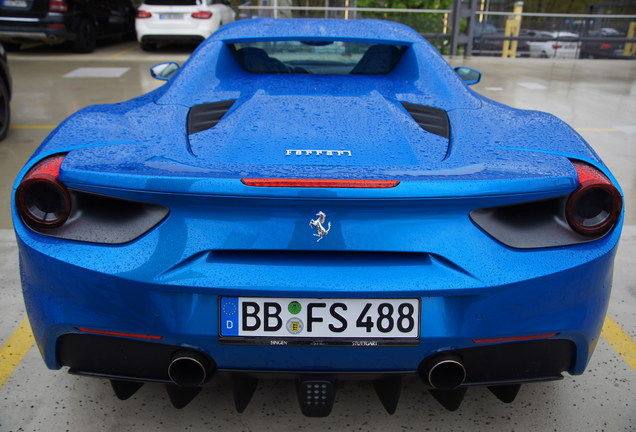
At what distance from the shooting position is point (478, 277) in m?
1.59

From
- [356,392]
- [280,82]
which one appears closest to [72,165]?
[280,82]

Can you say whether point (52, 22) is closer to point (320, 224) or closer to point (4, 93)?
point (4, 93)

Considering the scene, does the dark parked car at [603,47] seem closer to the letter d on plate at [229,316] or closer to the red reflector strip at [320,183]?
the red reflector strip at [320,183]

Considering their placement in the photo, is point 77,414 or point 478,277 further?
point 77,414

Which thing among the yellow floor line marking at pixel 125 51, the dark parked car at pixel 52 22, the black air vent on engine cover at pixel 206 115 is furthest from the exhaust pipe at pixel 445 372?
the yellow floor line marking at pixel 125 51

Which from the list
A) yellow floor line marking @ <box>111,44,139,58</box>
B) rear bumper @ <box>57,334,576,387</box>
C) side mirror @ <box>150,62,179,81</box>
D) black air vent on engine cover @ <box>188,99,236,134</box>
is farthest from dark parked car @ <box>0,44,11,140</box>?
yellow floor line marking @ <box>111,44,139,58</box>

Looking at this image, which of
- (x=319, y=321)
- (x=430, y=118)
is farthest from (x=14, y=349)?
(x=430, y=118)

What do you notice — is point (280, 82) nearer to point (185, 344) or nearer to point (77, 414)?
point (185, 344)

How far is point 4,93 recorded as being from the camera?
5562 mm

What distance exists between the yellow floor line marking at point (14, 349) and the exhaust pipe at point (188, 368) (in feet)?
3.23

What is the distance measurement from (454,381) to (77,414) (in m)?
1.30

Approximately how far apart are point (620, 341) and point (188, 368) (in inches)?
76.6

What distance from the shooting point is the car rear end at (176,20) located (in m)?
12.7

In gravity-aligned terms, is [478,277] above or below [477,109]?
below
